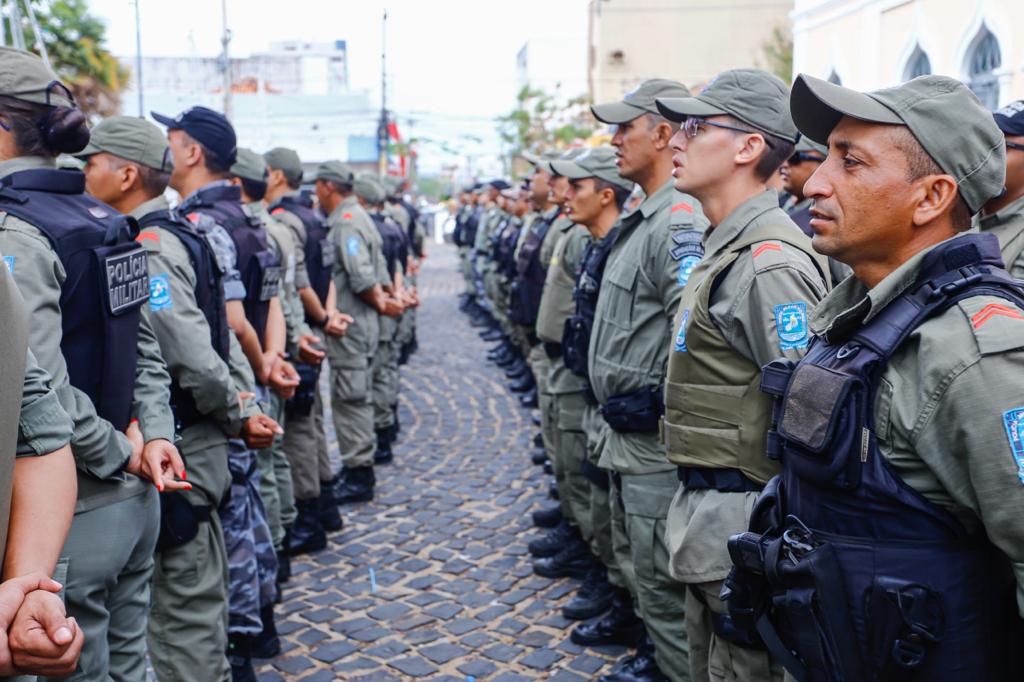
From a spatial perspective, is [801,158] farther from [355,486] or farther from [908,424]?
[355,486]

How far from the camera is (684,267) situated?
3.70m

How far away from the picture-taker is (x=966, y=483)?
70.9 inches

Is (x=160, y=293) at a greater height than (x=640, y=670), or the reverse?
(x=160, y=293)

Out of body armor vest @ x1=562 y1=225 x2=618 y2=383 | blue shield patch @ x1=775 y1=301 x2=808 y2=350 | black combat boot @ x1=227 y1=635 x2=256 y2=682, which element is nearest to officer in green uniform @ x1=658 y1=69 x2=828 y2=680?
blue shield patch @ x1=775 y1=301 x2=808 y2=350

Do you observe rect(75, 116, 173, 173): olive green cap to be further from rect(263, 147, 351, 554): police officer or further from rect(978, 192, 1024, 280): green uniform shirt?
rect(978, 192, 1024, 280): green uniform shirt

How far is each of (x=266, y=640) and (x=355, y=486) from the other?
259 centimetres

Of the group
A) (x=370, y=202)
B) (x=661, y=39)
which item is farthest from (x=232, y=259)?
(x=661, y=39)

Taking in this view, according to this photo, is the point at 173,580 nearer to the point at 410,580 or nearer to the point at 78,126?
the point at 78,126

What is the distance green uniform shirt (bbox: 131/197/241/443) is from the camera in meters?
3.59

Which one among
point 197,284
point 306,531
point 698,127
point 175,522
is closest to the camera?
point 698,127

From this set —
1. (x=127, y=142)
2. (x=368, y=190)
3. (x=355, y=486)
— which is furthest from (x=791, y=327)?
(x=368, y=190)

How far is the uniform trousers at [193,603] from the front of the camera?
3.58 metres

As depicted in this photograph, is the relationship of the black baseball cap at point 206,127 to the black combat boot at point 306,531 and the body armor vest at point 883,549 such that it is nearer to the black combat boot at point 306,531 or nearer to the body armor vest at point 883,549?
the black combat boot at point 306,531

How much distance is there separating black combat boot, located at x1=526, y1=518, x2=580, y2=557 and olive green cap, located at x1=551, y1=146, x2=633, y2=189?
2.18 m
